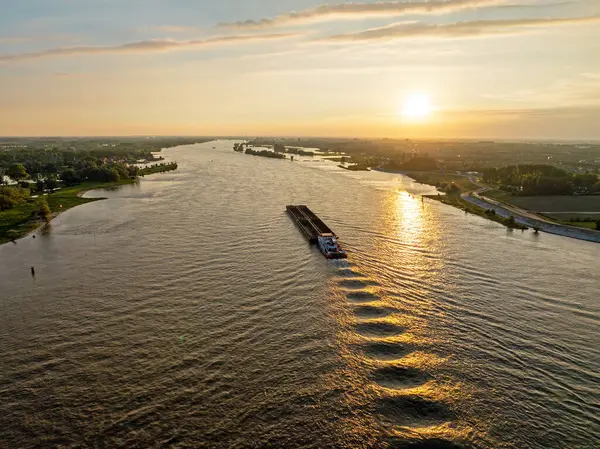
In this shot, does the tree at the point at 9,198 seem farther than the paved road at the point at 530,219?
Yes

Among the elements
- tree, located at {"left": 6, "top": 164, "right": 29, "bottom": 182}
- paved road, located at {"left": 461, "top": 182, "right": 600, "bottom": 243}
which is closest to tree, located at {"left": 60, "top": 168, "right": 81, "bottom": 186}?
tree, located at {"left": 6, "top": 164, "right": 29, "bottom": 182}

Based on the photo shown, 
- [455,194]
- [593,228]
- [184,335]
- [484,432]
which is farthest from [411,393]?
[455,194]

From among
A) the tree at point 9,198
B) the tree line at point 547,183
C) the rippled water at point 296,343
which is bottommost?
the rippled water at point 296,343

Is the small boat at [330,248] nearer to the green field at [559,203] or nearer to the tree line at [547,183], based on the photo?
the green field at [559,203]

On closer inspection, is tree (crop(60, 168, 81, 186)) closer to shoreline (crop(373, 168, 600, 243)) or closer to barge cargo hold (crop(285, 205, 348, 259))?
barge cargo hold (crop(285, 205, 348, 259))

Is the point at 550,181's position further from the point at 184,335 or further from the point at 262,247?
the point at 184,335

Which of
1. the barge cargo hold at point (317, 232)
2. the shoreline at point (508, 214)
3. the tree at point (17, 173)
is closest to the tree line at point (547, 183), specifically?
the shoreline at point (508, 214)

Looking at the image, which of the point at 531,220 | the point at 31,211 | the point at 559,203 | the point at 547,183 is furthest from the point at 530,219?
the point at 31,211
